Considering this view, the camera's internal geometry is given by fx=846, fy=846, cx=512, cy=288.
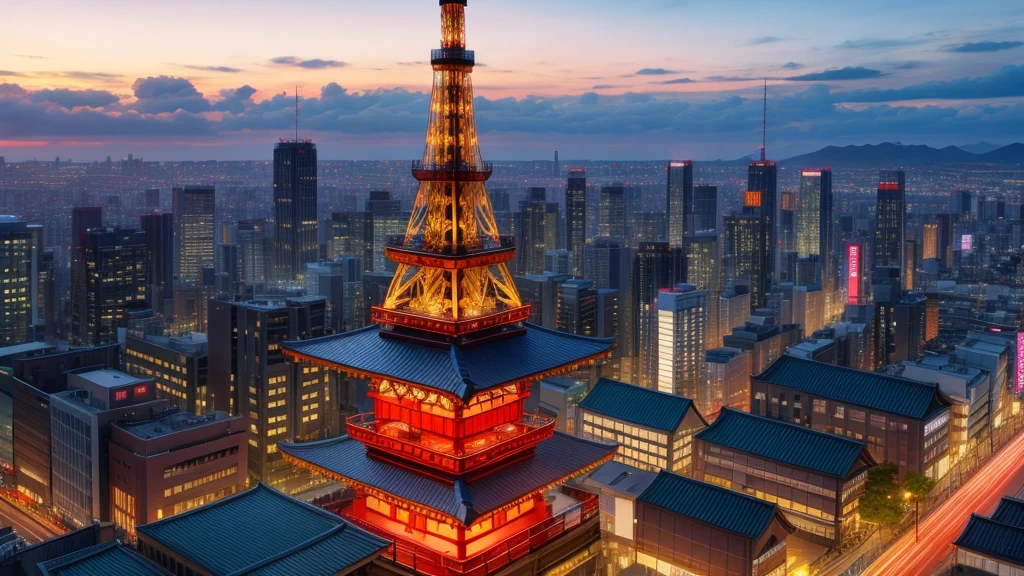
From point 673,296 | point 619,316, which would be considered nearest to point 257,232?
point 619,316

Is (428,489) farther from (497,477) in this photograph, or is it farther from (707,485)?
(707,485)

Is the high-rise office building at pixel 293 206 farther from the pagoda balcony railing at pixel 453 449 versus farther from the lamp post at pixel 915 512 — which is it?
the pagoda balcony railing at pixel 453 449

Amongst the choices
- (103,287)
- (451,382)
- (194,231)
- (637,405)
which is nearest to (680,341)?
(637,405)

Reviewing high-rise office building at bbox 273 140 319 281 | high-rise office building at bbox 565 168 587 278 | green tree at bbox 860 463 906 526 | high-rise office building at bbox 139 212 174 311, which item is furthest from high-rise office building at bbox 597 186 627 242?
green tree at bbox 860 463 906 526

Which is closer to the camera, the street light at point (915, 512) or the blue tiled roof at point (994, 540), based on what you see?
the blue tiled roof at point (994, 540)

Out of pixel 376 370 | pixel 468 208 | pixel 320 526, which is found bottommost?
pixel 320 526

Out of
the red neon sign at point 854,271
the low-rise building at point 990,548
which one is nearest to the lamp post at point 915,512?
the low-rise building at point 990,548

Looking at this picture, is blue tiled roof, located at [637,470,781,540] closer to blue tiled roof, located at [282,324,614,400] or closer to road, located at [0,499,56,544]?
blue tiled roof, located at [282,324,614,400]
